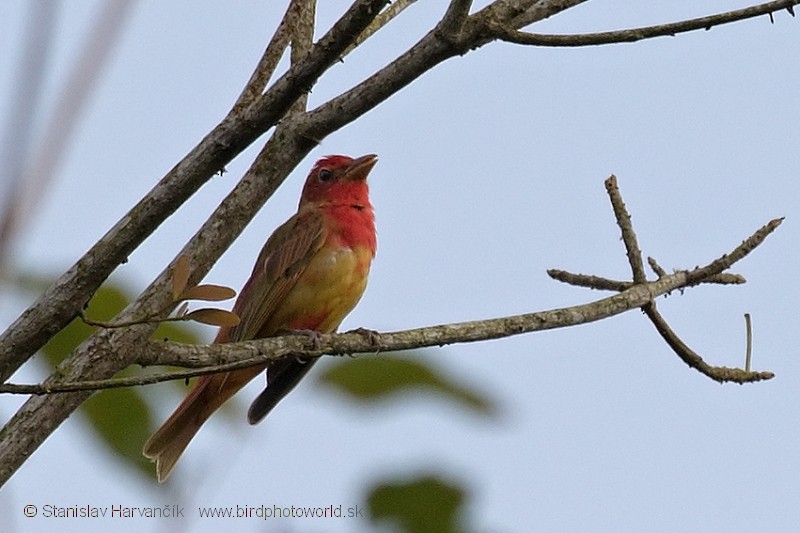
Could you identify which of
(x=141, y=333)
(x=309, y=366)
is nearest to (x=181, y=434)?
(x=309, y=366)

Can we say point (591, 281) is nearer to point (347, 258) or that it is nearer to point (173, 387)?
point (173, 387)

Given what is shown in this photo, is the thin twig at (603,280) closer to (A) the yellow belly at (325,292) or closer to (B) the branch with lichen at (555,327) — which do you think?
(B) the branch with lichen at (555,327)

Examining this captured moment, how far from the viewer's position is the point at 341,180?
587cm

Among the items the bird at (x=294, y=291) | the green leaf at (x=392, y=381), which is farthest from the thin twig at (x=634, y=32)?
the bird at (x=294, y=291)

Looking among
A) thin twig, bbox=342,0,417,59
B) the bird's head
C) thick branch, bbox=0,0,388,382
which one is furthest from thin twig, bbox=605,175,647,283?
the bird's head

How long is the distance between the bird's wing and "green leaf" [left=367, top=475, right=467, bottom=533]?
306cm

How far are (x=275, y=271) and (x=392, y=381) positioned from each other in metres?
2.91

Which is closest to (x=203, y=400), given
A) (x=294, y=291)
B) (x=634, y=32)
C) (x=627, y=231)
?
(x=294, y=291)

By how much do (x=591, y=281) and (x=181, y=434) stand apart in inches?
72.4

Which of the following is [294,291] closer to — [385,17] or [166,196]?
[385,17]

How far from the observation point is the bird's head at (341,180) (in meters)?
5.81

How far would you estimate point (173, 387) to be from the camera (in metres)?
2.99

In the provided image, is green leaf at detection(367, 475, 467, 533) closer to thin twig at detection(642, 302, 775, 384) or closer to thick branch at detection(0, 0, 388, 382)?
thick branch at detection(0, 0, 388, 382)

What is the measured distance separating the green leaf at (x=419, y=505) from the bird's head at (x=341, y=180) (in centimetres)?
406
